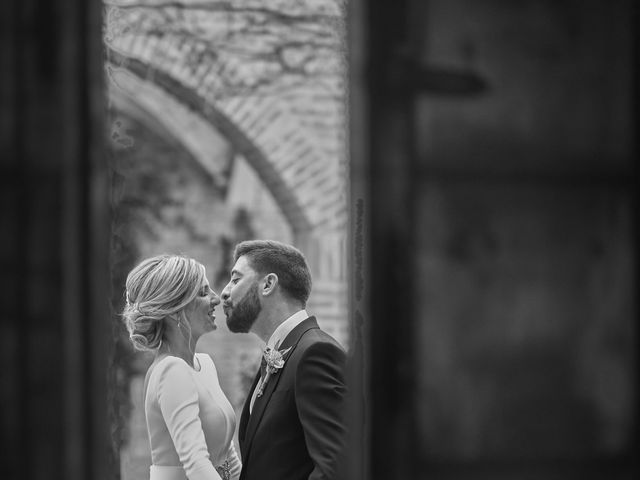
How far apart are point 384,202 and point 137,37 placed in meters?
6.19

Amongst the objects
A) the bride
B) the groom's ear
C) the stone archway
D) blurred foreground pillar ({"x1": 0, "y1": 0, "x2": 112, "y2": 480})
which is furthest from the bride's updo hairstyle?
the stone archway

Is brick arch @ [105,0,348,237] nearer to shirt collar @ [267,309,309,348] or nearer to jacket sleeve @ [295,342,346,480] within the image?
shirt collar @ [267,309,309,348]

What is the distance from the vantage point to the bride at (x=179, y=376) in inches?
163

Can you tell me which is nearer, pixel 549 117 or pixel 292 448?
pixel 549 117

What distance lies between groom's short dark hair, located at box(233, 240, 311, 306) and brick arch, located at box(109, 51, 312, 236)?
3.53 metres

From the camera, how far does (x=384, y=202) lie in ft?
7.14

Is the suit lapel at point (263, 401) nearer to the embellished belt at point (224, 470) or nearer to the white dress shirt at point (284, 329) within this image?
the white dress shirt at point (284, 329)

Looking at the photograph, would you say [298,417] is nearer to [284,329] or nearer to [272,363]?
[272,363]

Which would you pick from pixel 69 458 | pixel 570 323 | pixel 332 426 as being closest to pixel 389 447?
pixel 570 323

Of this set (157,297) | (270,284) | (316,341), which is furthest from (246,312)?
(316,341)

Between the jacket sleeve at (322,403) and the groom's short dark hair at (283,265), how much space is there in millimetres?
443

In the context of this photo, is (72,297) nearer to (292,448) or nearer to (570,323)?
(570,323)

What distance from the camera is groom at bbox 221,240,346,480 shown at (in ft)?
12.7

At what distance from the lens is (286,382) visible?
13.3 feet
